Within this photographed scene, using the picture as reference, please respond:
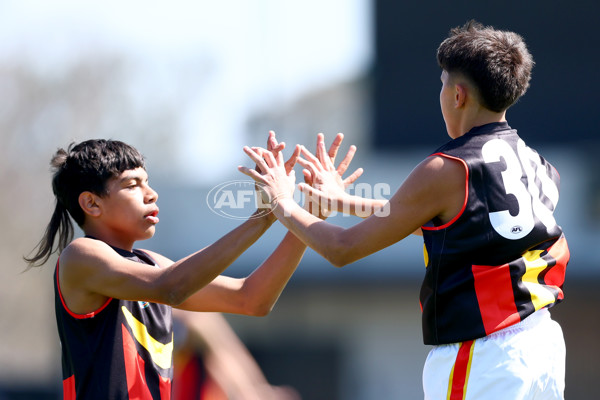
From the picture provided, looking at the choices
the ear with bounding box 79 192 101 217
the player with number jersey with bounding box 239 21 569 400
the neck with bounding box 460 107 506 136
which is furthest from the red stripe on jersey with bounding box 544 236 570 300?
the ear with bounding box 79 192 101 217

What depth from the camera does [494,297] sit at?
3.07 metres

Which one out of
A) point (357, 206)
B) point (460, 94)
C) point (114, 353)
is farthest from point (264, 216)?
point (460, 94)

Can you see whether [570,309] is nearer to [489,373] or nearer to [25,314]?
[489,373]

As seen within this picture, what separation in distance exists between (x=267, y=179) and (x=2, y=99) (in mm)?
21439

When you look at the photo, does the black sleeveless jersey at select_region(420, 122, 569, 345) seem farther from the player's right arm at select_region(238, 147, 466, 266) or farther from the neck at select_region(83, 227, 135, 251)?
the neck at select_region(83, 227, 135, 251)

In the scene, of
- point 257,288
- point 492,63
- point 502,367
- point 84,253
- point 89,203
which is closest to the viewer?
point 502,367

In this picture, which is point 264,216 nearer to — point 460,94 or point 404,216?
point 404,216

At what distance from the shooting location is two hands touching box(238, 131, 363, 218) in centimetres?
343

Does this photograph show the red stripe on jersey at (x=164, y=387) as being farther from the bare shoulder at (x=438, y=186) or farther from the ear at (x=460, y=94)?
the ear at (x=460, y=94)

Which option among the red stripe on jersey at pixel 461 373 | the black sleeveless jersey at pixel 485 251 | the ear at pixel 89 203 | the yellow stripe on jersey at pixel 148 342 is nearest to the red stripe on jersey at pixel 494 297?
the black sleeveless jersey at pixel 485 251

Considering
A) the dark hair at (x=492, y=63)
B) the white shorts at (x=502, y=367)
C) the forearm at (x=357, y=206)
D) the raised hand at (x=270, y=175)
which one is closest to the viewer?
the white shorts at (x=502, y=367)

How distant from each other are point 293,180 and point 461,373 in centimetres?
103

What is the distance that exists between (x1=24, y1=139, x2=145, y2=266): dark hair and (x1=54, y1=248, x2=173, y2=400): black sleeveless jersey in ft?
0.80

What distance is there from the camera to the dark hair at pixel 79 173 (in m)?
3.45
